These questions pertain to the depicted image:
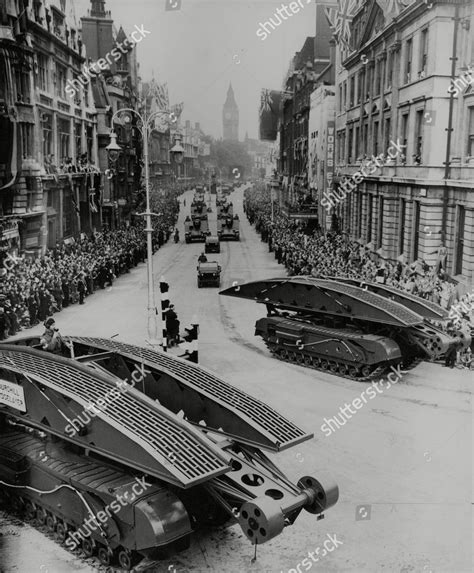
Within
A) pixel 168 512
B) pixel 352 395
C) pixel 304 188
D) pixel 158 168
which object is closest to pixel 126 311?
pixel 352 395

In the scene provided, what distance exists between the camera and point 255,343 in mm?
20344

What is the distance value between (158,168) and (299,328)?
69.6 m

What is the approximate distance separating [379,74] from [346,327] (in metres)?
20.4

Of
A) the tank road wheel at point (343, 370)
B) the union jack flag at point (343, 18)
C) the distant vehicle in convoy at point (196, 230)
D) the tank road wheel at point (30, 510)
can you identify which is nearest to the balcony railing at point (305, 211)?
the distant vehicle in convoy at point (196, 230)

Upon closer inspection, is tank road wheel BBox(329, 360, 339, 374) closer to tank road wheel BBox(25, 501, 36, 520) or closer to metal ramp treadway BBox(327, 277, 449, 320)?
metal ramp treadway BBox(327, 277, 449, 320)

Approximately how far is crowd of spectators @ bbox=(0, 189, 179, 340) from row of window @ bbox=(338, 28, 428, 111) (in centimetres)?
1484

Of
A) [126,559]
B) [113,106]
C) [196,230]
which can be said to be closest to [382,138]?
[196,230]

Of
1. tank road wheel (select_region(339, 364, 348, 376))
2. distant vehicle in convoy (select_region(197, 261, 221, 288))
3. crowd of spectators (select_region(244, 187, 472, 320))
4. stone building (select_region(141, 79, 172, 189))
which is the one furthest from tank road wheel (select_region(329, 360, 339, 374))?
stone building (select_region(141, 79, 172, 189))

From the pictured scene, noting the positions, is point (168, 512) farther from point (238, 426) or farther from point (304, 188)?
point (304, 188)

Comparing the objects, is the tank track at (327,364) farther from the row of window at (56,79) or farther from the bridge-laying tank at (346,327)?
the row of window at (56,79)

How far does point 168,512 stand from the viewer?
7527mm

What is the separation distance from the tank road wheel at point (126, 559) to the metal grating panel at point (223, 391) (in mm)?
2220

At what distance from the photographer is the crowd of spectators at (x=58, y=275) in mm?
21062

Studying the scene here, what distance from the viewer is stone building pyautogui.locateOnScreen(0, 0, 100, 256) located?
3000 centimetres
